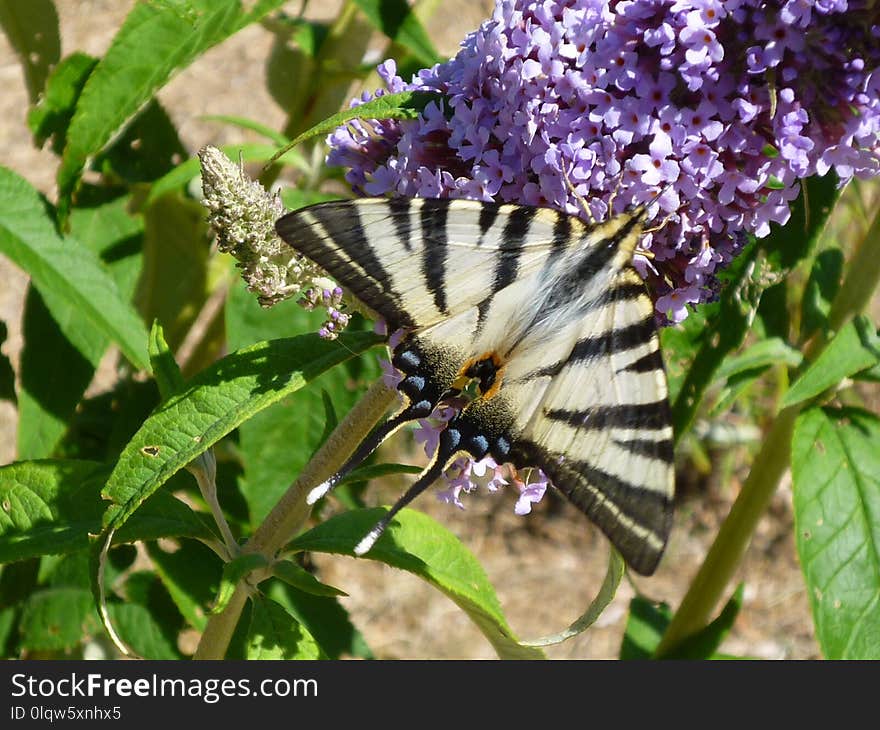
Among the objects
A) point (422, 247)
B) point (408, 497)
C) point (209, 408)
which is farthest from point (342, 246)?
point (408, 497)

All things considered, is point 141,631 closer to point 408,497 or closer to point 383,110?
point 408,497

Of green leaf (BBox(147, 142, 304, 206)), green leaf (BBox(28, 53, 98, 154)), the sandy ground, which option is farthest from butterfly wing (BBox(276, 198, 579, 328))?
the sandy ground

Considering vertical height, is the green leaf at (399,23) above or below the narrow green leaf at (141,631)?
above

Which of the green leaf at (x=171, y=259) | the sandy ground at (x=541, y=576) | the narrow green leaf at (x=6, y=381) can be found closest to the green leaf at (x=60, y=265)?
the narrow green leaf at (x=6, y=381)

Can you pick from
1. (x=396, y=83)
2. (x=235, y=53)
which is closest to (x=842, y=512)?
A: (x=396, y=83)

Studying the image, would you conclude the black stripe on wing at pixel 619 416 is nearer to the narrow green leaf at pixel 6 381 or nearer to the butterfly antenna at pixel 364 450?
the butterfly antenna at pixel 364 450

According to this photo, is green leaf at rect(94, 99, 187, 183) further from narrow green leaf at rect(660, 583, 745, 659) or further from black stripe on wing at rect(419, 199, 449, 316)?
narrow green leaf at rect(660, 583, 745, 659)

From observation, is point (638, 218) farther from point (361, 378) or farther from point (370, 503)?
point (370, 503)
